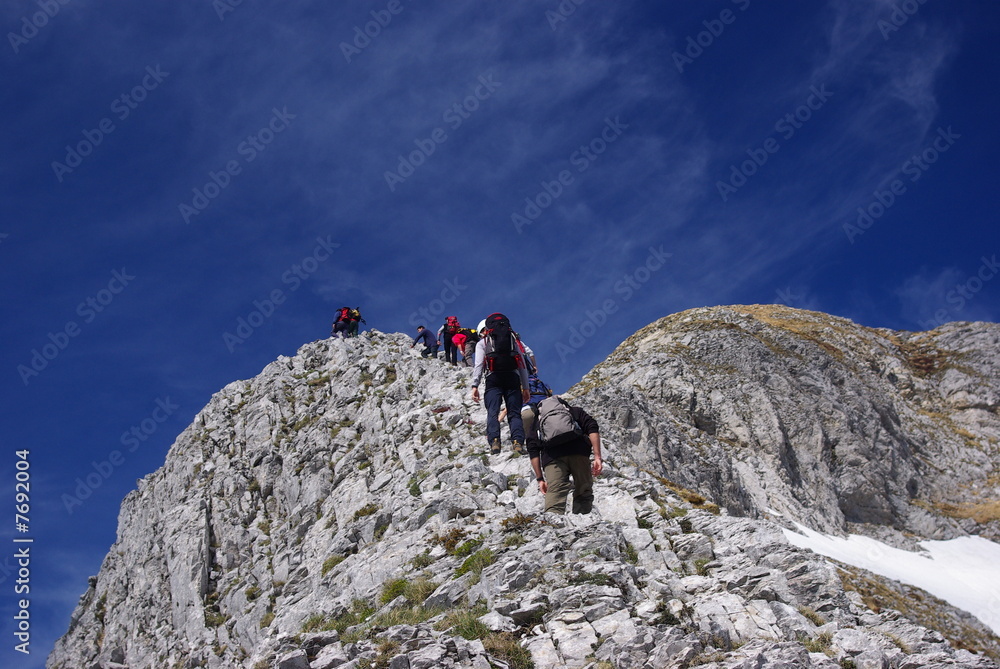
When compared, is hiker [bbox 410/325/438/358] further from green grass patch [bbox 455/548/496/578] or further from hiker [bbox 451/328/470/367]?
green grass patch [bbox 455/548/496/578]

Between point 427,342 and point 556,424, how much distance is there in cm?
2263

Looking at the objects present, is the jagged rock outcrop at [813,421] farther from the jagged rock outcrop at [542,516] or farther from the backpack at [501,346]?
the backpack at [501,346]

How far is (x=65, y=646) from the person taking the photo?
2934cm

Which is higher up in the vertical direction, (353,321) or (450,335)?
(353,321)

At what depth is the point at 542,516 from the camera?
1254 centimetres

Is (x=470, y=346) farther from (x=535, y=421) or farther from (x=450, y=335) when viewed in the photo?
(x=535, y=421)

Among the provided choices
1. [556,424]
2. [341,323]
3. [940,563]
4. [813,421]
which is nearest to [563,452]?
[556,424]

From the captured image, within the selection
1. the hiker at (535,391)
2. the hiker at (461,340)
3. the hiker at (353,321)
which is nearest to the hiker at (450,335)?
the hiker at (461,340)

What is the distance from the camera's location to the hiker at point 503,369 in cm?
1462

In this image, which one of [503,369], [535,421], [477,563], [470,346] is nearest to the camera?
[477,563]

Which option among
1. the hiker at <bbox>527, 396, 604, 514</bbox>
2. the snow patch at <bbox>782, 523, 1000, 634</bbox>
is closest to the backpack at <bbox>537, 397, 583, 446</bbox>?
the hiker at <bbox>527, 396, 604, 514</bbox>

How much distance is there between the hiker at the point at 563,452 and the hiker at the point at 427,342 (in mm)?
20978

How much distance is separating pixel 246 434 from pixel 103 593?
10133mm

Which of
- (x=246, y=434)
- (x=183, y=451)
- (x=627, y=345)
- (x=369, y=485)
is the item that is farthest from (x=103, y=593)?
(x=627, y=345)
